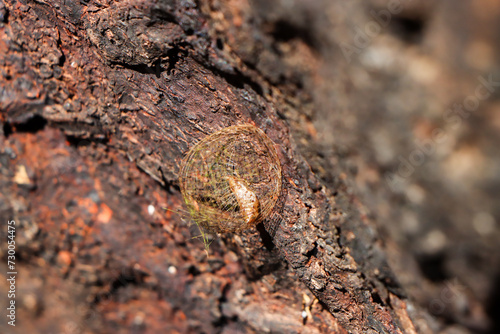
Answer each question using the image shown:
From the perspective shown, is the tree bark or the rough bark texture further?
the tree bark

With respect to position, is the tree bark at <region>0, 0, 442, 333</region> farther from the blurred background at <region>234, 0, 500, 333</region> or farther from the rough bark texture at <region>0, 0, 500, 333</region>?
the blurred background at <region>234, 0, 500, 333</region>

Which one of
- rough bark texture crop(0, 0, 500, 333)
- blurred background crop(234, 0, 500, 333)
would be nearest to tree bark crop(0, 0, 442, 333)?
rough bark texture crop(0, 0, 500, 333)

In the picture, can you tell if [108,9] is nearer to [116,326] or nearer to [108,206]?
[108,206]

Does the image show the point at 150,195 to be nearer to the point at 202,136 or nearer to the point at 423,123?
the point at 202,136

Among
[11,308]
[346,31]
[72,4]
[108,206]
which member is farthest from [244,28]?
[11,308]

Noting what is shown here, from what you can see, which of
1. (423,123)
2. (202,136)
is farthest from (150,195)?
(423,123)
